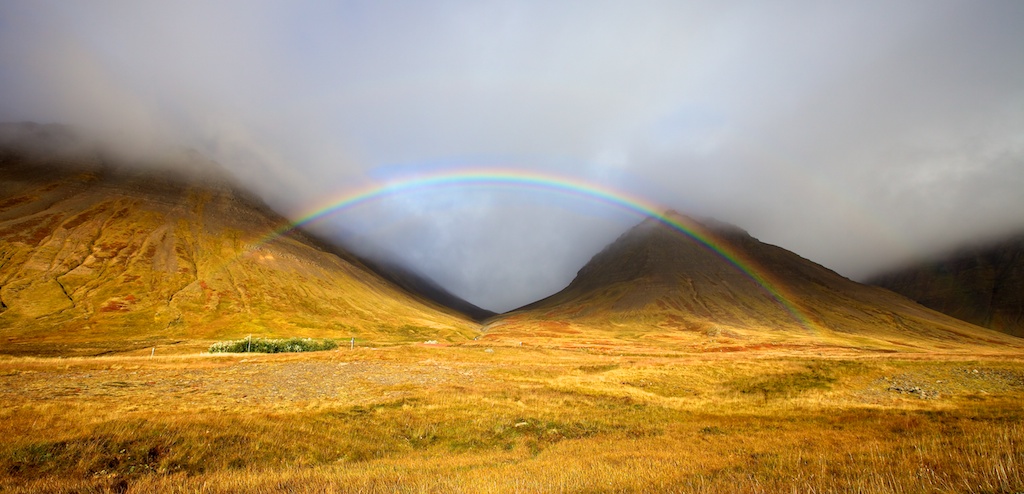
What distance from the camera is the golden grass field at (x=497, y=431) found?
26.1 feet

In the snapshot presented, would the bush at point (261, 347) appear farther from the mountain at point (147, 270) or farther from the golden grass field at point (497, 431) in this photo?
the golden grass field at point (497, 431)

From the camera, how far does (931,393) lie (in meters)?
24.1

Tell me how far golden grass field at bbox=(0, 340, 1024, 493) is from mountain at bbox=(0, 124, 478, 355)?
53.5 meters

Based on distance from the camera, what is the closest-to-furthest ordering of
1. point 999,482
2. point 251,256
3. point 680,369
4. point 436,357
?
1. point 999,482
2. point 680,369
3. point 436,357
4. point 251,256

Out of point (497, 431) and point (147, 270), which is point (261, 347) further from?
point (147, 270)

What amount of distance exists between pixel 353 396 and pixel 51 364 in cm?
2498

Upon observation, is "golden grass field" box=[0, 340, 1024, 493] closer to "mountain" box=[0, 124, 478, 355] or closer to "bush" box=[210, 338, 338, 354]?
"bush" box=[210, 338, 338, 354]

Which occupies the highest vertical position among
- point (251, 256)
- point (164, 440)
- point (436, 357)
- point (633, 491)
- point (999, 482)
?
point (251, 256)

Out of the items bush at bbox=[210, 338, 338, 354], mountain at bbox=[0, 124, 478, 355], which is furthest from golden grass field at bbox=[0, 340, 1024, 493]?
mountain at bbox=[0, 124, 478, 355]

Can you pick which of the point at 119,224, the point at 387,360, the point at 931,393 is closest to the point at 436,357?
the point at 387,360

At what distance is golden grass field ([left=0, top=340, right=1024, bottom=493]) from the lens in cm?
795

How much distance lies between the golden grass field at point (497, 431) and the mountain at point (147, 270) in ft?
176

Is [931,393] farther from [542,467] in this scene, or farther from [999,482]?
[542,467]

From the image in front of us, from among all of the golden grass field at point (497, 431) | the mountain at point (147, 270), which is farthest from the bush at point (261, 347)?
the golden grass field at point (497, 431)
